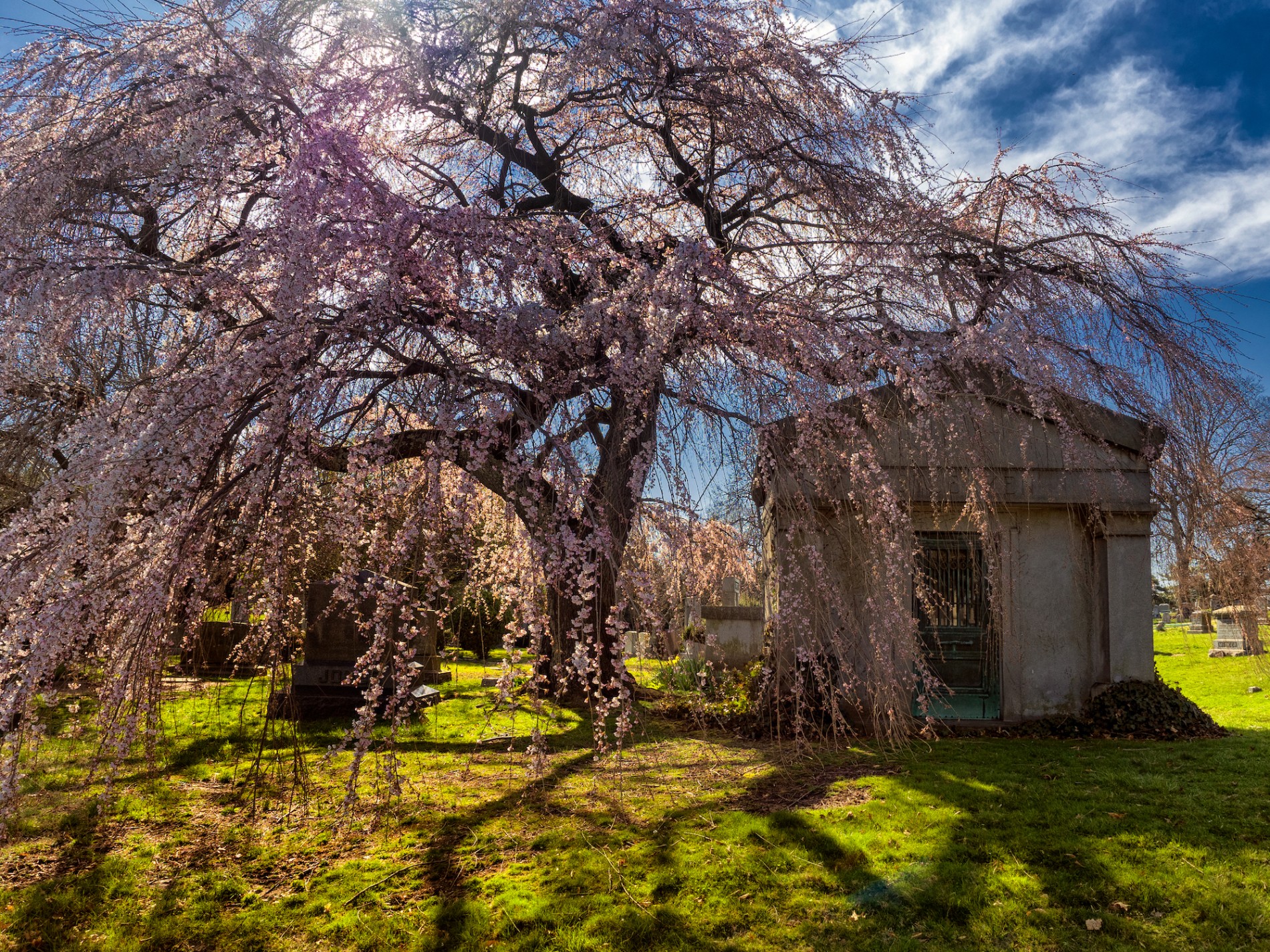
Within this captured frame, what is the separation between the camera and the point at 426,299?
12.7ft

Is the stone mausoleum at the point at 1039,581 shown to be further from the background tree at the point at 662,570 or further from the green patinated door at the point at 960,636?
the background tree at the point at 662,570

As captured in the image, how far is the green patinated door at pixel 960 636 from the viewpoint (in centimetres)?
908

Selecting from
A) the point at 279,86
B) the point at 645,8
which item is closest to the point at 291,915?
the point at 279,86

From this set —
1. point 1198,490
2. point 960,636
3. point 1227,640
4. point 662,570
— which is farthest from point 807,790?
point 1227,640

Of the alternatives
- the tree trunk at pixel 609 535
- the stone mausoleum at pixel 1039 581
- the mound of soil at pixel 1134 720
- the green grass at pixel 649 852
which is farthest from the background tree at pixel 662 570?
the mound of soil at pixel 1134 720

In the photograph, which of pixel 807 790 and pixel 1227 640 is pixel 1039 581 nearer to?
pixel 807 790

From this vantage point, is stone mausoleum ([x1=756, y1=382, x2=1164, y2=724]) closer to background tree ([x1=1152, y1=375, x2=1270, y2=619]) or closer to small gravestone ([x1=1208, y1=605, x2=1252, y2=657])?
background tree ([x1=1152, y1=375, x2=1270, y2=619])

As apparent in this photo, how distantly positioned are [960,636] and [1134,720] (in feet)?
6.06

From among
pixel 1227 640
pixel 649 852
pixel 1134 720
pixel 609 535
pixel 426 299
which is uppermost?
pixel 426 299

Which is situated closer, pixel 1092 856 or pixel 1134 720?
pixel 1092 856

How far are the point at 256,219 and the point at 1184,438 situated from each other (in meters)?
6.17

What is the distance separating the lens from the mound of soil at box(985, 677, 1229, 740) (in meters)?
8.38

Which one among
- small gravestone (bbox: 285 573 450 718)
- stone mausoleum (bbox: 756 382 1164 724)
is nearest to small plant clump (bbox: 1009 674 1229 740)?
stone mausoleum (bbox: 756 382 1164 724)

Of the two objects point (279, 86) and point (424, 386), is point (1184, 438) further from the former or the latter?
point (279, 86)
